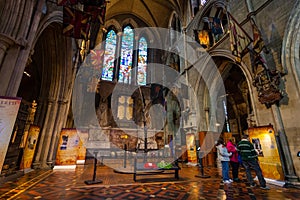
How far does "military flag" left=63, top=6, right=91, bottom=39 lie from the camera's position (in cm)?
444

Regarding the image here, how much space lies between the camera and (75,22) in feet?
15.0

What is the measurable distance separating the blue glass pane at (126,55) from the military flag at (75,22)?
38.4ft

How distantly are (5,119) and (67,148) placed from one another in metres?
4.55

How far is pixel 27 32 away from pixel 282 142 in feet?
24.9

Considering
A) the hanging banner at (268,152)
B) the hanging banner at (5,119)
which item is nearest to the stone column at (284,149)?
the hanging banner at (268,152)

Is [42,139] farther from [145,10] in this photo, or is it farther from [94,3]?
[145,10]

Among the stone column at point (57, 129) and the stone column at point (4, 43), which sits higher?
the stone column at point (4, 43)

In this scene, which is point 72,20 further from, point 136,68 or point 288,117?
point 136,68

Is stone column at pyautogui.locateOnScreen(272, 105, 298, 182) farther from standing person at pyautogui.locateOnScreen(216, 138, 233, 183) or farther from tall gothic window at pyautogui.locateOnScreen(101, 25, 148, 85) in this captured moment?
tall gothic window at pyautogui.locateOnScreen(101, 25, 148, 85)

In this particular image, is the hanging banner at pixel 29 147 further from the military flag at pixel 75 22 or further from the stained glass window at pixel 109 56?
the stained glass window at pixel 109 56

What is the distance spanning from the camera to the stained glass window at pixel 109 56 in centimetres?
1629

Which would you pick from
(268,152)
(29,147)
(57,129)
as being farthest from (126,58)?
(268,152)

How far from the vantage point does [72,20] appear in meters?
4.54

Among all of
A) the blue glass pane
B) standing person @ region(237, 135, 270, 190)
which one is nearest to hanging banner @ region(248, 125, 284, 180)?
standing person @ region(237, 135, 270, 190)
